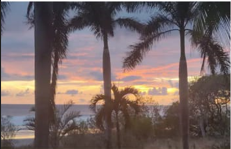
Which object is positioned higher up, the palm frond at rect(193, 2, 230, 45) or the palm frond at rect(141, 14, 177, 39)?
the palm frond at rect(141, 14, 177, 39)

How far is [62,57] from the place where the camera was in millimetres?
11414

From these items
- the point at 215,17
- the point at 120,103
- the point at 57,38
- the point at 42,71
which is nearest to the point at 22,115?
the point at 120,103

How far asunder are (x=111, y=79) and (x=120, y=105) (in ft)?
6.73

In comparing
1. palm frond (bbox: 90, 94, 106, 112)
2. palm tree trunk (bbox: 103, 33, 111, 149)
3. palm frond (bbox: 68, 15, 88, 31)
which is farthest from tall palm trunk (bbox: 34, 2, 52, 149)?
palm frond (bbox: 68, 15, 88, 31)

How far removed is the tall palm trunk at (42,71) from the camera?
1044 centimetres

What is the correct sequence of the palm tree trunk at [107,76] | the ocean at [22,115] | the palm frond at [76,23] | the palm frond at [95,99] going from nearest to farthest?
the palm frond at [95,99]
the palm tree trunk at [107,76]
the palm frond at [76,23]
the ocean at [22,115]

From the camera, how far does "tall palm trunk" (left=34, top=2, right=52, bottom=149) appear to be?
1044cm

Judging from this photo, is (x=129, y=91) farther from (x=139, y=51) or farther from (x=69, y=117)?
(x=69, y=117)

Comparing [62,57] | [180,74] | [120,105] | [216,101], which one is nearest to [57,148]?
[120,105]

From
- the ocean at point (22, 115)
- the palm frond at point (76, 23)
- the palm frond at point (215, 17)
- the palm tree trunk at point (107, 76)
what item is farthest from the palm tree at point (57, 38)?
the ocean at point (22, 115)

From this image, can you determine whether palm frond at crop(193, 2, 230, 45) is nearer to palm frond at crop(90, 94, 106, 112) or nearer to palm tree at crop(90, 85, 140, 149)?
palm tree at crop(90, 85, 140, 149)

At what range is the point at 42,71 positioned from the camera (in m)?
10.5

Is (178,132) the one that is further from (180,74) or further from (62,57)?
(62,57)

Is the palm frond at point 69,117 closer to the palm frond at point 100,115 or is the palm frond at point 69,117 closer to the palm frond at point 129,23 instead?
the palm frond at point 100,115
